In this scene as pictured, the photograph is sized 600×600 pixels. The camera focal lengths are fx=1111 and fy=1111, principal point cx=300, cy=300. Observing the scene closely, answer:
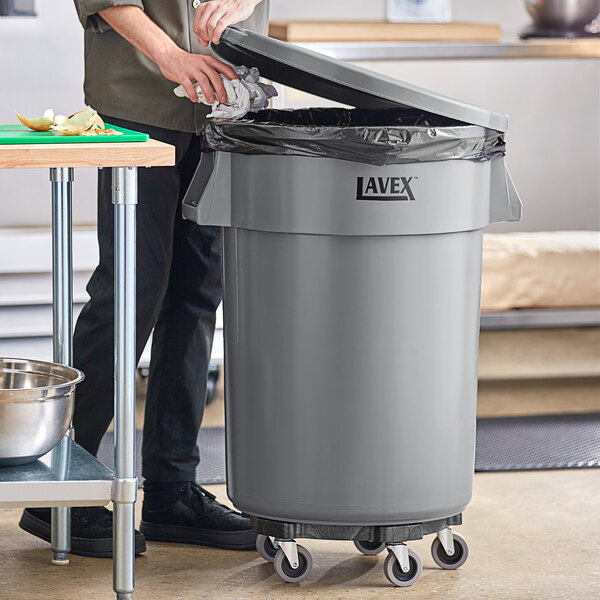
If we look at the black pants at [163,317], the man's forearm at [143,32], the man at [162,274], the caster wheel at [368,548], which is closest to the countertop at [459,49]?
the man at [162,274]

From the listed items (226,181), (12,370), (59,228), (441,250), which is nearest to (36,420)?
(12,370)

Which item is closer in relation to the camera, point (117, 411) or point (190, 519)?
point (117, 411)

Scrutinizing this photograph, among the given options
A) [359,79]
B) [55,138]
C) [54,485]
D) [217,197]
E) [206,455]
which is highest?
[359,79]

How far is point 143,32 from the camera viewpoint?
85.7 inches

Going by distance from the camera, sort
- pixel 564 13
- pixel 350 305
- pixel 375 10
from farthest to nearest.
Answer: pixel 375 10, pixel 564 13, pixel 350 305

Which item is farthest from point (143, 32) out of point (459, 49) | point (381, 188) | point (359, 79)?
point (459, 49)

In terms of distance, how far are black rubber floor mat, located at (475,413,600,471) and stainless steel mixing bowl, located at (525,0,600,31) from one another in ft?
4.37

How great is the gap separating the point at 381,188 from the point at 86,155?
0.53 metres

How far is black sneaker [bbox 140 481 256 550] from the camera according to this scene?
2.43 m

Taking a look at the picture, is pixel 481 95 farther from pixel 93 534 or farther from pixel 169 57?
pixel 93 534

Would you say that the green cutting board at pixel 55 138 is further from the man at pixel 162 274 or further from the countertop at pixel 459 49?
the countertop at pixel 459 49

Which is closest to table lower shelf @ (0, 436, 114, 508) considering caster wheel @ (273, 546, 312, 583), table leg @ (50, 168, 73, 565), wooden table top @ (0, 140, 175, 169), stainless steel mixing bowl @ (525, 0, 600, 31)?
table leg @ (50, 168, 73, 565)

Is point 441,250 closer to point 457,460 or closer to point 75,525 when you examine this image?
point 457,460

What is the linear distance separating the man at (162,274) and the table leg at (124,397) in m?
0.36
